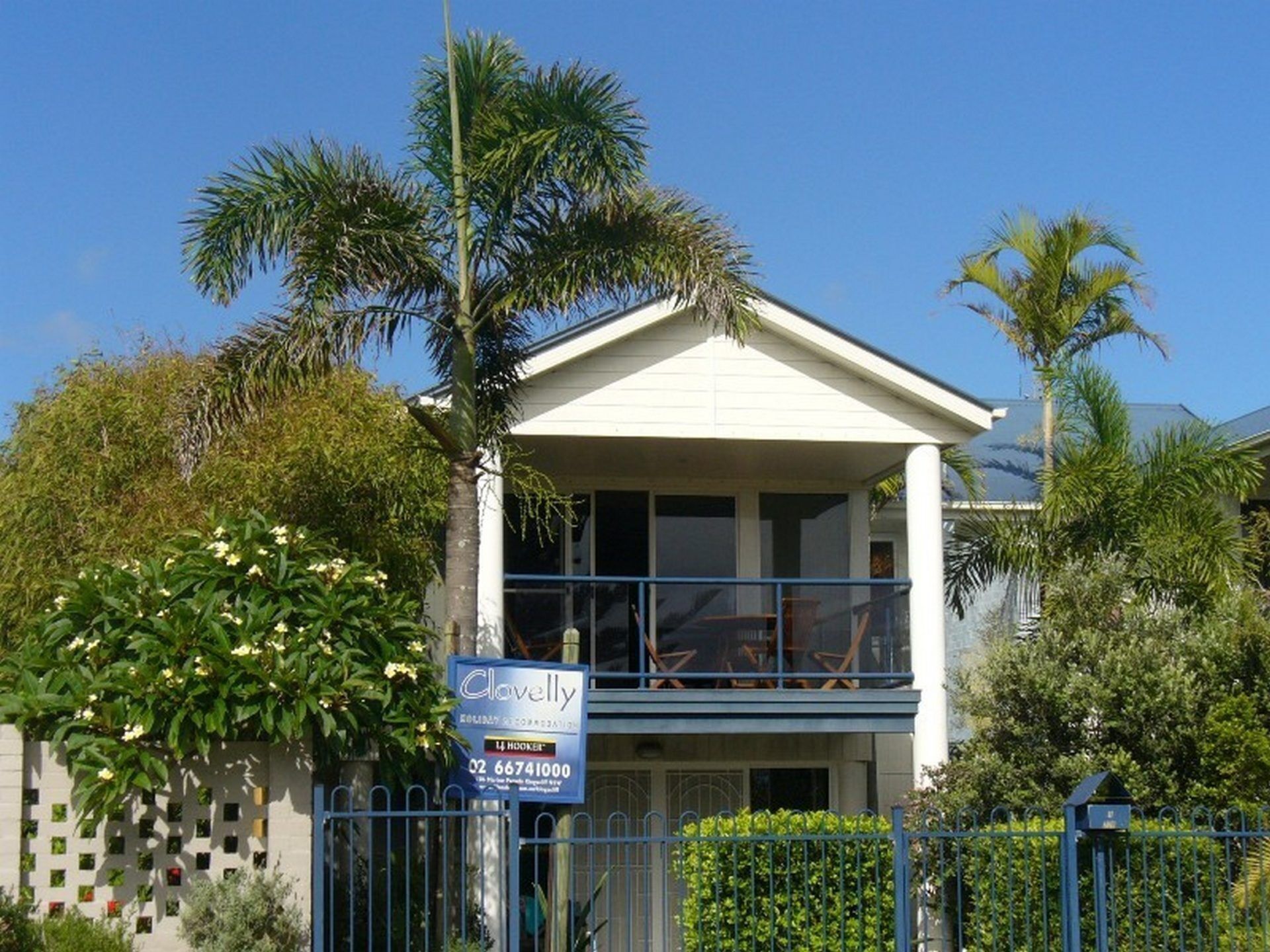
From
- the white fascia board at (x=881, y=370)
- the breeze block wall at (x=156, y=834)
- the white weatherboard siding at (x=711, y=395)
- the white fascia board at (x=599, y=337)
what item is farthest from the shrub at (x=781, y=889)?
the white fascia board at (x=599, y=337)

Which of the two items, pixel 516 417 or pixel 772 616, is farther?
pixel 772 616

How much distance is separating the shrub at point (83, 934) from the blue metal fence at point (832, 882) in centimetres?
127

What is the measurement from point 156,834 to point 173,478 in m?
5.13

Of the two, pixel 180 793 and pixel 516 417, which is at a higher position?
pixel 516 417

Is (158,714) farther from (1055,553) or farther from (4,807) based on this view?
(1055,553)

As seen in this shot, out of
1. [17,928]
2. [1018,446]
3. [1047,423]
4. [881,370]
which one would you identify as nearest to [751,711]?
[881,370]

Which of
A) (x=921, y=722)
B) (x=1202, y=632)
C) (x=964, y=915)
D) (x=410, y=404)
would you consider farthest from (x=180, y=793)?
(x=1202, y=632)

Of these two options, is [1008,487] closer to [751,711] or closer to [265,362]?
[751,711]

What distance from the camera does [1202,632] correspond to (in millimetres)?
15039

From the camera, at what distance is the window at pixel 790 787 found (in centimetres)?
1880

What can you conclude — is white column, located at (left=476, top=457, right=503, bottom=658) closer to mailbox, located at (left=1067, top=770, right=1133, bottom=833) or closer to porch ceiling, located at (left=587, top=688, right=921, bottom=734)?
porch ceiling, located at (left=587, top=688, right=921, bottom=734)

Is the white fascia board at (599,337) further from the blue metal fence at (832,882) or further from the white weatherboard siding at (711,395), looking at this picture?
the blue metal fence at (832,882)

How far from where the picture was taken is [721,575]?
1917 centimetres

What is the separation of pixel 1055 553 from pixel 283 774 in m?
10.2
